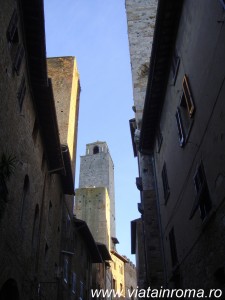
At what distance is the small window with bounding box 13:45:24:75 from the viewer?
28.1ft

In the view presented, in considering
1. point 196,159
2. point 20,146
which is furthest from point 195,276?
point 20,146

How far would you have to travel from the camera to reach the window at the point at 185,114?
28.9 feet

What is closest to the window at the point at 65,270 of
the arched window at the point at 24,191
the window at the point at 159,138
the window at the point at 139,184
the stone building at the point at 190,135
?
the window at the point at 139,184

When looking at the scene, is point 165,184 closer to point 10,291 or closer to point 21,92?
point 21,92

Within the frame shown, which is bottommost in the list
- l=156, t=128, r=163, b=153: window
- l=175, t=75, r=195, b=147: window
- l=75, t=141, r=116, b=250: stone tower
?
l=175, t=75, r=195, b=147: window

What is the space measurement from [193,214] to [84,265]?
1578 cm

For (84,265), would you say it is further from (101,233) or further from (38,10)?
(38,10)

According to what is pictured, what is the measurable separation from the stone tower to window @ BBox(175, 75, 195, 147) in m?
25.0

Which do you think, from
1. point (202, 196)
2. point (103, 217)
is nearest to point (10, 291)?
point (202, 196)

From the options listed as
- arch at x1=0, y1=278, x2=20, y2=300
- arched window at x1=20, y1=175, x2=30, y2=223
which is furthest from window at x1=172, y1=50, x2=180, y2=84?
arch at x1=0, y1=278, x2=20, y2=300

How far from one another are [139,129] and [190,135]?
322 inches

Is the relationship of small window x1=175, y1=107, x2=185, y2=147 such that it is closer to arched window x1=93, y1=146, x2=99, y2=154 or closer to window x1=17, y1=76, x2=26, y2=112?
window x1=17, y1=76, x2=26, y2=112

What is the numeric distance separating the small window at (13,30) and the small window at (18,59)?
0.25 metres

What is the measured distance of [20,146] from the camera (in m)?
9.28
